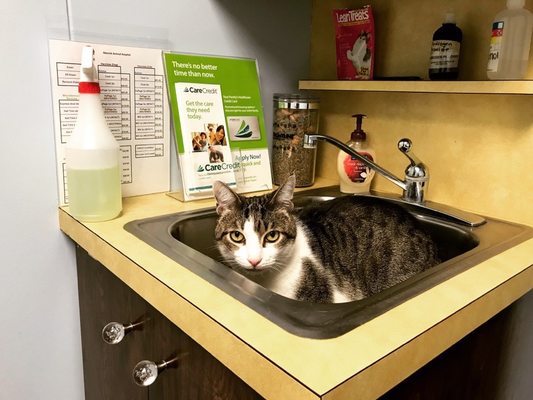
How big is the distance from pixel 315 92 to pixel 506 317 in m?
0.92

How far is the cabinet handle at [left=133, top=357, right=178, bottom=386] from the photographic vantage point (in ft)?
2.40

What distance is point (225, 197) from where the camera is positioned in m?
0.92

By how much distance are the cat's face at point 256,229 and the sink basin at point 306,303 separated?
92 millimetres

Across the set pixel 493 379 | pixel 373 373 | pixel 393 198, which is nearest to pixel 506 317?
pixel 493 379

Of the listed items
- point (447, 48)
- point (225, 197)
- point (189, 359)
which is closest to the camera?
point (189, 359)

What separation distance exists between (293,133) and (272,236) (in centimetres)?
55

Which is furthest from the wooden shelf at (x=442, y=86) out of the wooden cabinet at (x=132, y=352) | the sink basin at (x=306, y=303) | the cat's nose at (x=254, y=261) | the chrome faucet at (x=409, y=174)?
the wooden cabinet at (x=132, y=352)

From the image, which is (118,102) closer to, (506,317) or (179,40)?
(179,40)

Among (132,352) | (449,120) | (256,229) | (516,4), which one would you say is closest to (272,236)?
(256,229)

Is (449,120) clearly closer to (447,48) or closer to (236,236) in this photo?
(447,48)

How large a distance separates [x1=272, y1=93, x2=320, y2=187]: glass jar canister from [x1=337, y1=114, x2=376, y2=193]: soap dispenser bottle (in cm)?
12

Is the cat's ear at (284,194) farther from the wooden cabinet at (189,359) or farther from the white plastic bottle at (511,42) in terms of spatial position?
the white plastic bottle at (511,42)

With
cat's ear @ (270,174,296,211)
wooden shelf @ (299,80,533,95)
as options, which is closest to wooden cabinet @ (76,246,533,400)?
cat's ear @ (270,174,296,211)

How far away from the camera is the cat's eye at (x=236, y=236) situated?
87 cm
